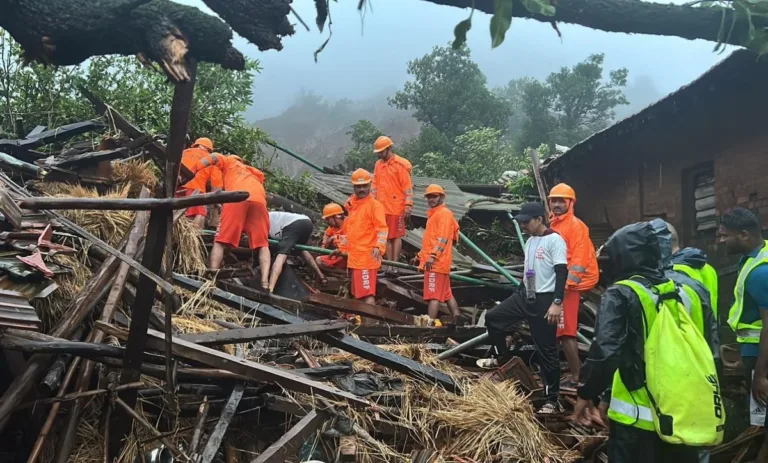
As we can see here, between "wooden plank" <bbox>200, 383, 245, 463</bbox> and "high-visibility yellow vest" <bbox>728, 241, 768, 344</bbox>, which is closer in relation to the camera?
"wooden plank" <bbox>200, 383, 245, 463</bbox>

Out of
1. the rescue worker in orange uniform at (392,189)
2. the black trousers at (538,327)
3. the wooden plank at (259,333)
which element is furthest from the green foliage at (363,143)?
the wooden plank at (259,333)

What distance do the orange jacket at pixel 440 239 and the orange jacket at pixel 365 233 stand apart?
58cm

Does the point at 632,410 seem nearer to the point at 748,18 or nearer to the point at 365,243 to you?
the point at 748,18

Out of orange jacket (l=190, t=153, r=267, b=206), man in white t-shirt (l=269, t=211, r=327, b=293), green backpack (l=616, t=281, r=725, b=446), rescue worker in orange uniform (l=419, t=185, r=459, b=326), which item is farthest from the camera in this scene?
man in white t-shirt (l=269, t=211, r=327, b=293)

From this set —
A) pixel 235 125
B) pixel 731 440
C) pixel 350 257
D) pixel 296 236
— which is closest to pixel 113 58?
pixel 235 125

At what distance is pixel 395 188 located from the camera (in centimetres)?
938

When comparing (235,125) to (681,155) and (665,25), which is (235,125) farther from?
(665,25)

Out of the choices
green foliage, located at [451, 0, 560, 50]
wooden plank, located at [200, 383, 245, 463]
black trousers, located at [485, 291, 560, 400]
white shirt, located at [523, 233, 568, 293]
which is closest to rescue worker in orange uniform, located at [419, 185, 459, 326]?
black trousers, located at [485, 291, 560, 400]

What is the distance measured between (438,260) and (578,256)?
193 cm

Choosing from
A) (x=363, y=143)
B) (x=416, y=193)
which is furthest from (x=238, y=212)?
(x=363, y=143)

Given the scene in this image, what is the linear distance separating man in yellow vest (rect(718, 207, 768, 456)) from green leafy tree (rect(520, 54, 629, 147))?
25527 mm

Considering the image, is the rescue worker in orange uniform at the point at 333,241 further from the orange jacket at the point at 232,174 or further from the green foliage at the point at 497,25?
the green foliage at the point at 497,25

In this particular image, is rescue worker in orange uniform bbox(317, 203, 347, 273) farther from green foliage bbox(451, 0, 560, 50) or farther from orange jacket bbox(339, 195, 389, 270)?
green foliage bbox(451, 0, 560, 50)

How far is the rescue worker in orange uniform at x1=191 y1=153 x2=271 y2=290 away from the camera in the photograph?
7234 millimetres
